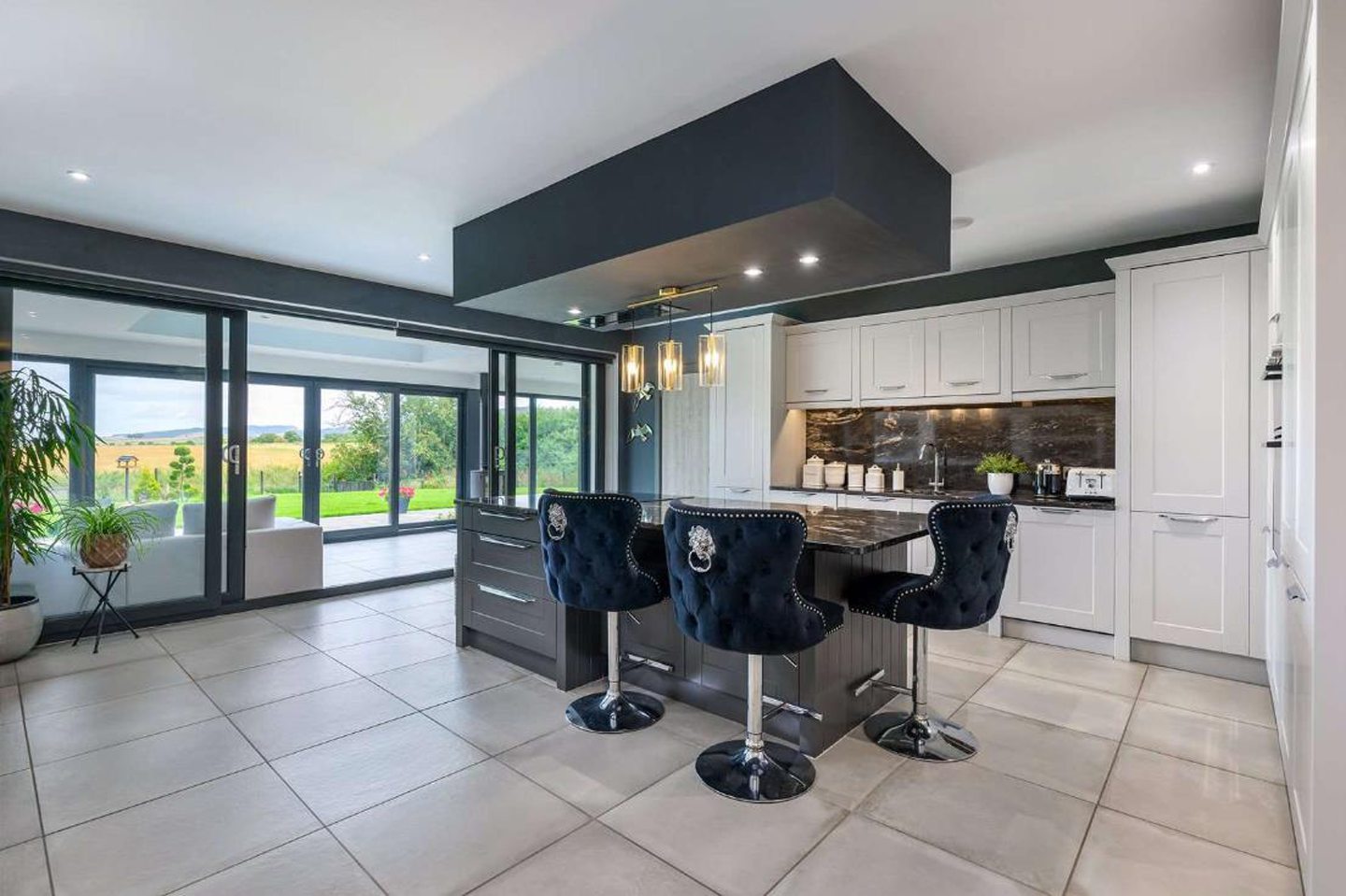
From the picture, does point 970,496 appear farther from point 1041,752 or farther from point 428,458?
point 428,458

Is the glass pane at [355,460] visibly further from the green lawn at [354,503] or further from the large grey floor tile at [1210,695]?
the large grey floor tile at [1210,695]

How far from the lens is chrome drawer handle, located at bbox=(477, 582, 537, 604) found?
3.59 metres

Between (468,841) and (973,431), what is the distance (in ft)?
14.5

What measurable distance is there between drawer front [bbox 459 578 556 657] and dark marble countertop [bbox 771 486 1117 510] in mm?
2246

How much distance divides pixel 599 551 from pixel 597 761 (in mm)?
831

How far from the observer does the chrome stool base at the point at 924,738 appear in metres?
2.67

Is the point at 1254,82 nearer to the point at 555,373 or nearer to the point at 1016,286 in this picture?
the point at 1016,286

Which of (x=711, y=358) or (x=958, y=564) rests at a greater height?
(x=711, y=358)

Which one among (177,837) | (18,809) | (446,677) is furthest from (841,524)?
(18,809)

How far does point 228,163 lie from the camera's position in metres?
3.17

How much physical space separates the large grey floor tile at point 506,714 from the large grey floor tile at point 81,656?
2225mm

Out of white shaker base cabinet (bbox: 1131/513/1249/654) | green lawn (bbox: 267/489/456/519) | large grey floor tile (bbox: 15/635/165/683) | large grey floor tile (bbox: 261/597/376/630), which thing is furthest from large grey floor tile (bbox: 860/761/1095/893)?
green lawn (bbox: 267/489/456/519)

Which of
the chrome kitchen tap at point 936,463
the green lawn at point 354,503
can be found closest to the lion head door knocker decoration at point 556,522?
the chrome kitchen tap at point 936,463

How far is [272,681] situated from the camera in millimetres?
3455
